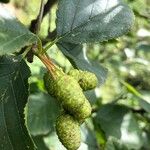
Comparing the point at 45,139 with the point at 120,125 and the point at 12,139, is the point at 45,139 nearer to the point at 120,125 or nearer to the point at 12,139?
the point at 120,125

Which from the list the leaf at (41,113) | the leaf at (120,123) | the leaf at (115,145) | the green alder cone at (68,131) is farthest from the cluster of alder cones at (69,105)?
the leaf at (115,145)

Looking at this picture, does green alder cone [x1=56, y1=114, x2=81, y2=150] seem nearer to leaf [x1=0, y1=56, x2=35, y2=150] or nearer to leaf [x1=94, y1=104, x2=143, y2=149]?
leaf [x1=0, y1=56, x2=35, y2=150]

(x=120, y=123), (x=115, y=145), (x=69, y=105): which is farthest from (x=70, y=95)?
(x=115, y=145)

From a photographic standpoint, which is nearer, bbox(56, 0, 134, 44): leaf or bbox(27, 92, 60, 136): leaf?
bbox(56, 0, 134, 44): leaf

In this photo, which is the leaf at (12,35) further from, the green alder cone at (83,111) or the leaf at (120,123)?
the leaf at (120,123)

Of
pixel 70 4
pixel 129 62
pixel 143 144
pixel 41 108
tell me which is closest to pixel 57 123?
pixel 70 4

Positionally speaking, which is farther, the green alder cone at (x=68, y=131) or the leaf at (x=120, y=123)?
the leaf at (x=120, y=123)

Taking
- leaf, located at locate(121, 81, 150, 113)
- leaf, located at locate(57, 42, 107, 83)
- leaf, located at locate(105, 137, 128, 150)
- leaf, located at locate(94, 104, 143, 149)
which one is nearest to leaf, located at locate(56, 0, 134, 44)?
leaf, located at locate(57, 42, 107, 83)
